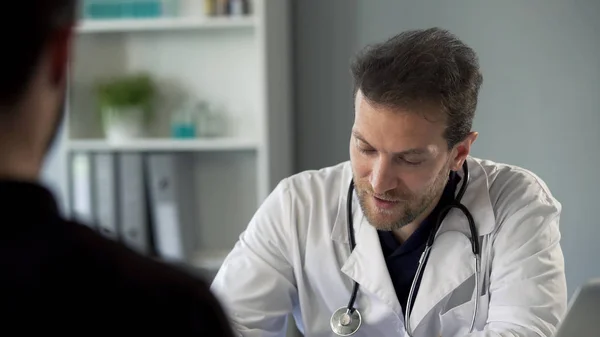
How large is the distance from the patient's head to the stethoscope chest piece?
114cm

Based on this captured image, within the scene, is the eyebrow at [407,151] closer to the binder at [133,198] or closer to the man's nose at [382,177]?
the man's nose at [382,177]

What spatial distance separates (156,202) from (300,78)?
69cm

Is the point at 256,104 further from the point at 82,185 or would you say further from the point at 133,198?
the point at 82,185

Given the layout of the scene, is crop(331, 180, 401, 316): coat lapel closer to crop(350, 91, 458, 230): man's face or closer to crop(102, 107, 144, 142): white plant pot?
crop(350, 91, 458, 230): man's face

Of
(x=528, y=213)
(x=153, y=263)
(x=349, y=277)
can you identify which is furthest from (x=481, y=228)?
(x=153, y=263)

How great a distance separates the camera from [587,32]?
2822 millimetres

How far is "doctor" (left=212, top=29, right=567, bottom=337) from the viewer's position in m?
1.62

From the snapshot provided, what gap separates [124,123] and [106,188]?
0.25 m

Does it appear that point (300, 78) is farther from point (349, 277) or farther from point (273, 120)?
point (349, 277)

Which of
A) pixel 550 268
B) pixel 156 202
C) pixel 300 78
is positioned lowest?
pixel 156 202

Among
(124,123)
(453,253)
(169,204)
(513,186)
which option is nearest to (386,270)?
(453,253)

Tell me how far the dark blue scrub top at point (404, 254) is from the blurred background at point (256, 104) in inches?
44.8

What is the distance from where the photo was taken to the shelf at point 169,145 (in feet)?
9.41

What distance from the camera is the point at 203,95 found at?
306cm
